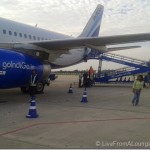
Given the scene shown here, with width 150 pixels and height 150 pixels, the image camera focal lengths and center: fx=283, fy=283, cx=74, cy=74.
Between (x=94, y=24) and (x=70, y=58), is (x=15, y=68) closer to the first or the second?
(x=70, y=58)

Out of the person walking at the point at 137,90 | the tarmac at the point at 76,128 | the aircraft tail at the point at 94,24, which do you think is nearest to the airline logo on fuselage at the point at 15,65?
the tarmac at the point at 76,128

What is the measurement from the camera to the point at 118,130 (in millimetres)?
6926

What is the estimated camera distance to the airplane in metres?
11.6

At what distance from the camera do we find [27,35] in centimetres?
1730

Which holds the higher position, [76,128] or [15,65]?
[15,65]

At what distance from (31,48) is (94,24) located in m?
11.9

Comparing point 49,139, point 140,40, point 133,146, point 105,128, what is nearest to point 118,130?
point 105,128

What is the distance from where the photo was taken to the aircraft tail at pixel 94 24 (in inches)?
957

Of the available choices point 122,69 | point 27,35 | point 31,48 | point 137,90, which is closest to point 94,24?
point 122,69

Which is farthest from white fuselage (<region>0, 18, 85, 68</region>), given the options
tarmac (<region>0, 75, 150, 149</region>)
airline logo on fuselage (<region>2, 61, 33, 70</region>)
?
tarmac (<region>0, 75, 150, 149</region>)

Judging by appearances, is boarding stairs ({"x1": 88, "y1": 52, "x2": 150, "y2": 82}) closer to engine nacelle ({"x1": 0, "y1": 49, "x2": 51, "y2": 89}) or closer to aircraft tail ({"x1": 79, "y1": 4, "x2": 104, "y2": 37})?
aircraft tail ({"x1": 79, "y1": 4, "x2": 104, "y2": 37})

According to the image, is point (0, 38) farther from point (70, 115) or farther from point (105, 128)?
point (105, 128)

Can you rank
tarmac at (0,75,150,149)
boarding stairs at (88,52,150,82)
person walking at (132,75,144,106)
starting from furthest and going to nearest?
boarding stairs at (88,52,150,82), person walking at (132,75,144,106), tarmac at (0,75,150,149)

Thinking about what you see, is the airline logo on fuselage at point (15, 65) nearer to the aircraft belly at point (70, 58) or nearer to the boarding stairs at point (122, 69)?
the aircraft belly at point (70, 58)
